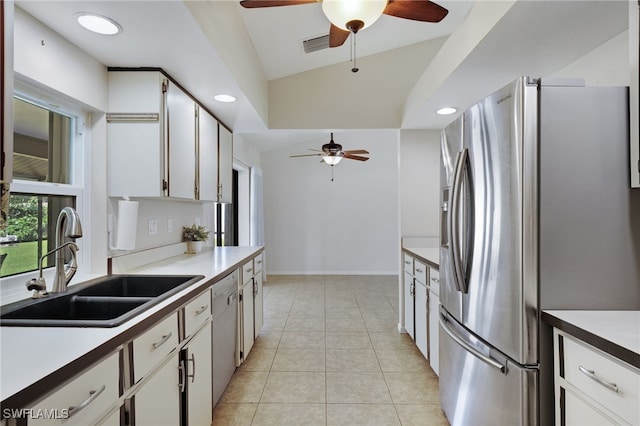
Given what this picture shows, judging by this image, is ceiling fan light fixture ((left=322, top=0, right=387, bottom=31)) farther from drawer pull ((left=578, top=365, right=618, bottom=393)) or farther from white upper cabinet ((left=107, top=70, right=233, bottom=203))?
drawer pull ((left=578, top=365, right=618, bottom=393))

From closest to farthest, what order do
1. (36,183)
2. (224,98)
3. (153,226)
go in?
(36,183)
(153,226)
(224,98)

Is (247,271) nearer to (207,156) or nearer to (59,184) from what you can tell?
(207,156)

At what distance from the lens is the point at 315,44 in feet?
9.55

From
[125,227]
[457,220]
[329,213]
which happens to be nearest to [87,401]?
[125,227]

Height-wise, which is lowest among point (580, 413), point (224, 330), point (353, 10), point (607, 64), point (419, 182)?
point (224, 330)

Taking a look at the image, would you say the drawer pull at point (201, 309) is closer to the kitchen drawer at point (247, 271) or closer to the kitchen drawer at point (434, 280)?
the kitchen drawer at point (247, 271)

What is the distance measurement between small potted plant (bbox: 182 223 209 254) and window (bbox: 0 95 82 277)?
3.87 ft

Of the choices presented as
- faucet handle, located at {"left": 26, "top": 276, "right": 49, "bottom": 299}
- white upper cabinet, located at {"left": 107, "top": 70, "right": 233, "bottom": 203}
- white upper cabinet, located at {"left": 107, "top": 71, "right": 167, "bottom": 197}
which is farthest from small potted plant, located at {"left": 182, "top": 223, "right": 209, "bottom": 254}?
faucet handle, located at {"left": 26, "top": 276, "right": 49, "bottom": 299}

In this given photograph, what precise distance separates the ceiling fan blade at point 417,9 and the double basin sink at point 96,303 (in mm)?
1722

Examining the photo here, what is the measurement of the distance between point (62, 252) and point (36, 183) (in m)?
0.39

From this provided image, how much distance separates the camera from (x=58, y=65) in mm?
1587

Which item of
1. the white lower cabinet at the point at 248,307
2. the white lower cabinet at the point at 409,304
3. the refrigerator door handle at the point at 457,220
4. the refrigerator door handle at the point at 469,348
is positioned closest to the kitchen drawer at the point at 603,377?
the refrigerator door handle at the point at 469,348

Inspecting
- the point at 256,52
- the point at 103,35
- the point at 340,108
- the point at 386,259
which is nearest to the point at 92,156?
the point at 103,35

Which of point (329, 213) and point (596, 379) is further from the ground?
point (329, 213)
